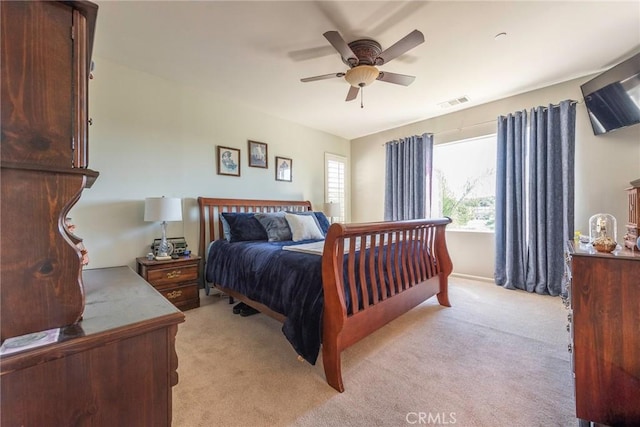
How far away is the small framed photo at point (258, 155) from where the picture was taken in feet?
13.0

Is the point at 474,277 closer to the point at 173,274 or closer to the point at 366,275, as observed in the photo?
the point at 366,275

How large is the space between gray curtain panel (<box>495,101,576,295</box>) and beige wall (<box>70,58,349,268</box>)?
3.53m

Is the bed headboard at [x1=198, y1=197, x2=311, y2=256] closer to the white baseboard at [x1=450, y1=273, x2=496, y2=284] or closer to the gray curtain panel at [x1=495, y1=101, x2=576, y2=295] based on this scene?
the white baseboard at [x1=450, y1=273, x2=496, y2=284]

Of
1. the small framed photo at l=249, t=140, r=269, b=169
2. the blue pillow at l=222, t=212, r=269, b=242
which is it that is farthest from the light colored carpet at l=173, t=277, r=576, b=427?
the small framed photo at l=249, t=140, r=269, b=169

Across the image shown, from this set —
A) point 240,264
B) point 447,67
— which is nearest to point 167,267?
point 240,264

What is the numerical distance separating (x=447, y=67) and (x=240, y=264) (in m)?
3.05

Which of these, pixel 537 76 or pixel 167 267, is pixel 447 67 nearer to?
pixel 537 76

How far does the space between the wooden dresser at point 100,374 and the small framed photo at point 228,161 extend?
2986mm

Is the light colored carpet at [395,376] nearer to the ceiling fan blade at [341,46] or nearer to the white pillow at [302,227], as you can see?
the white pillow at [302,227]

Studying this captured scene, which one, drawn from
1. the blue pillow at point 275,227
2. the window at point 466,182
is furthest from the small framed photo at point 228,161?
the window at point 466,182

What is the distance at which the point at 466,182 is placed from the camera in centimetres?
428

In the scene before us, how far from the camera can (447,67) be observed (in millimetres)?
2844

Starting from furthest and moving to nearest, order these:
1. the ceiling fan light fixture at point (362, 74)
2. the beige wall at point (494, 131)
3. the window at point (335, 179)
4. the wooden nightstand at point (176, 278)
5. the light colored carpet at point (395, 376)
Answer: the window at point (335, 179)
the beige wall at point (494, 131)
the wooden nightstand at point (176, 278)
the ceiling fan light fixture at point (362, 74)
the light colored carpet at point (395, 376)

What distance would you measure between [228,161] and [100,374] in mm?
3306
